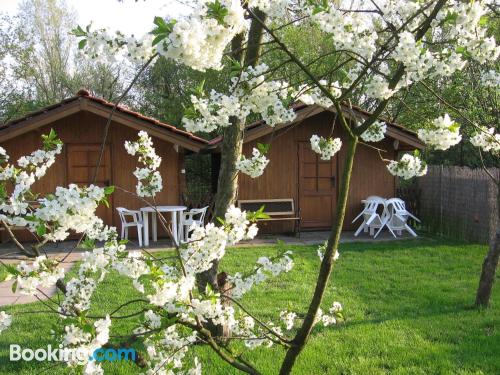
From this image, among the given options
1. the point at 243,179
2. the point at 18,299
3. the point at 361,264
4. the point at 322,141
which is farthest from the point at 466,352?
the point at 243,179

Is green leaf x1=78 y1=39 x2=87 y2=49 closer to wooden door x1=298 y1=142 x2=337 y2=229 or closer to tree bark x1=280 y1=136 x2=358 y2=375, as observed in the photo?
tree bark x1=280 y1=136 x2=358 y2=375

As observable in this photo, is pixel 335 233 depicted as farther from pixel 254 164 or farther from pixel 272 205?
pixel 272 205

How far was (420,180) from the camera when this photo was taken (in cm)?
1276

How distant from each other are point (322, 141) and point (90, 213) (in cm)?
187

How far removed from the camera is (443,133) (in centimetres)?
275

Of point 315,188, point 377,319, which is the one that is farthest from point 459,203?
point 377,319

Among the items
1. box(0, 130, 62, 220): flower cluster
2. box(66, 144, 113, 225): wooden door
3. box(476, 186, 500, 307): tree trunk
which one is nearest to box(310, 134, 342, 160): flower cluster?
box(0, 130, 62, 220): flower cluster

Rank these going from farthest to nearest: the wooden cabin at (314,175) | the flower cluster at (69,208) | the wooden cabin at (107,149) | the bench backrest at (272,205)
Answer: the wooden cabin at (314,175), the bench backrest at (272,205), the wooden cabin at (107,149), the flower cluster at (69,208)

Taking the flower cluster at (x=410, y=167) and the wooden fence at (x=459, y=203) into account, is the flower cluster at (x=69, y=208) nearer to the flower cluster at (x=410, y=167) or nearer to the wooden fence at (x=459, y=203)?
the flower cluster at (x=410, y=167)

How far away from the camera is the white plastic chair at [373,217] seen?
10859 mm

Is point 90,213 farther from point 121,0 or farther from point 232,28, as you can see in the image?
point 121,0

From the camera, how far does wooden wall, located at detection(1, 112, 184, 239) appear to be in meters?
10.4

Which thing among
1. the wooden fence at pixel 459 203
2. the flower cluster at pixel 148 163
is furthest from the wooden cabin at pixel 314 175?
the flower cluster at pixel 148 163

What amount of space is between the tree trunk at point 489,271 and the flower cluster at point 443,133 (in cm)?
275
